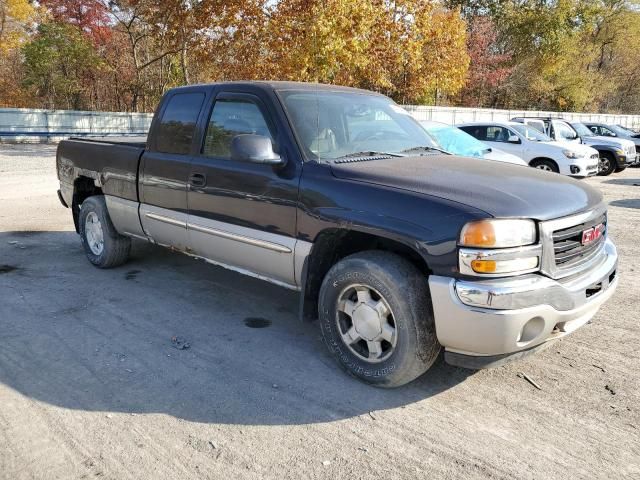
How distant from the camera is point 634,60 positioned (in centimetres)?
5128

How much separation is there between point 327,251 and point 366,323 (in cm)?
60

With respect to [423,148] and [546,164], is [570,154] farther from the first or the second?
[423,148]

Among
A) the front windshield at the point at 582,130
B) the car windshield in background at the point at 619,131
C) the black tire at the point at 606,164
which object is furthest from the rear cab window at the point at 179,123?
the car windshield in background at the point at 619,131

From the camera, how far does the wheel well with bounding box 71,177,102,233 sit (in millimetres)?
6441

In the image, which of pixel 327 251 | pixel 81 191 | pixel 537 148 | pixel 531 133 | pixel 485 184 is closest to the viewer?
pixel 485 184

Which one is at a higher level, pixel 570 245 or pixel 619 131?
pixel 619 131

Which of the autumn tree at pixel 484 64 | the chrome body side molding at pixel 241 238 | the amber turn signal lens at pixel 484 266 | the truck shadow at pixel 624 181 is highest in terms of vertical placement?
the autumn tree at pixel 484 64

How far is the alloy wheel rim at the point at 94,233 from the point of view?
19.9 feet

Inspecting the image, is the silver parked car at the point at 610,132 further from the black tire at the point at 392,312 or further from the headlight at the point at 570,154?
the black tire at the point at 392,312

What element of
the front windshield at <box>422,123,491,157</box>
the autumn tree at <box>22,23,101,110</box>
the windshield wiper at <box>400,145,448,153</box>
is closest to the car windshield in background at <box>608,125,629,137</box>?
the front windshield at <box>422,123,491,157</box>

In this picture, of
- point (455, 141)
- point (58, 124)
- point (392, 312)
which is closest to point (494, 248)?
point (392, 312)

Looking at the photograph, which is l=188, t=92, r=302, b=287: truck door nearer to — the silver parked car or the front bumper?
the front bumper

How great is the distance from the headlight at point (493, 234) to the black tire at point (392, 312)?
1.50ft

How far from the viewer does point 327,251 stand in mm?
3820
